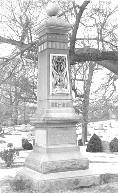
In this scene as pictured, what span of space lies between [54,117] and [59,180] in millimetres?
1572

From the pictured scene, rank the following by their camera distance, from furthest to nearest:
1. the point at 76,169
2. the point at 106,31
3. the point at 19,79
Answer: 1. the point at 19,79
2. the point at 106,31
3. the point at 76,169

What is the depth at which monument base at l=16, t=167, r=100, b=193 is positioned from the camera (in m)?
9.00

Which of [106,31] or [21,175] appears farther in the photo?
[106,31]

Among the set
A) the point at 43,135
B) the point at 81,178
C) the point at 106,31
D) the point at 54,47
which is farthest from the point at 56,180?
the point at 106,31

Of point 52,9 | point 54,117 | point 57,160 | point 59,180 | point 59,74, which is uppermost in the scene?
point 52,9

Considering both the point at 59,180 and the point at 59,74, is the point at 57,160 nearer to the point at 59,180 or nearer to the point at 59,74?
the point at 59,180

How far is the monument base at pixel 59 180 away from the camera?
9.00 m

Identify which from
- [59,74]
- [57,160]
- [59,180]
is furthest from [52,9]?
[59,180]

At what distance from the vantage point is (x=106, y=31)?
57.0 ft

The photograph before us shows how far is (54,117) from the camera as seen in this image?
977cm

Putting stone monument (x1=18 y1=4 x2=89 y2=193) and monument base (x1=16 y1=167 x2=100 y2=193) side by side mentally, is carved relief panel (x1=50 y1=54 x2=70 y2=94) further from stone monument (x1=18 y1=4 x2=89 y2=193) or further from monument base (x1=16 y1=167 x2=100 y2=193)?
monument base (x1=16 y1=167 x2=100 y2=193)

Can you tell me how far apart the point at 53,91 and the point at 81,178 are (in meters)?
2.30

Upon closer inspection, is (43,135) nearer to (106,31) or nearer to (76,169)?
(76,169)

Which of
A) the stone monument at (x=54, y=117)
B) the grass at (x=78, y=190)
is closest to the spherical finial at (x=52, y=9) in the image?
the stone monument at (x=54, y=117)
